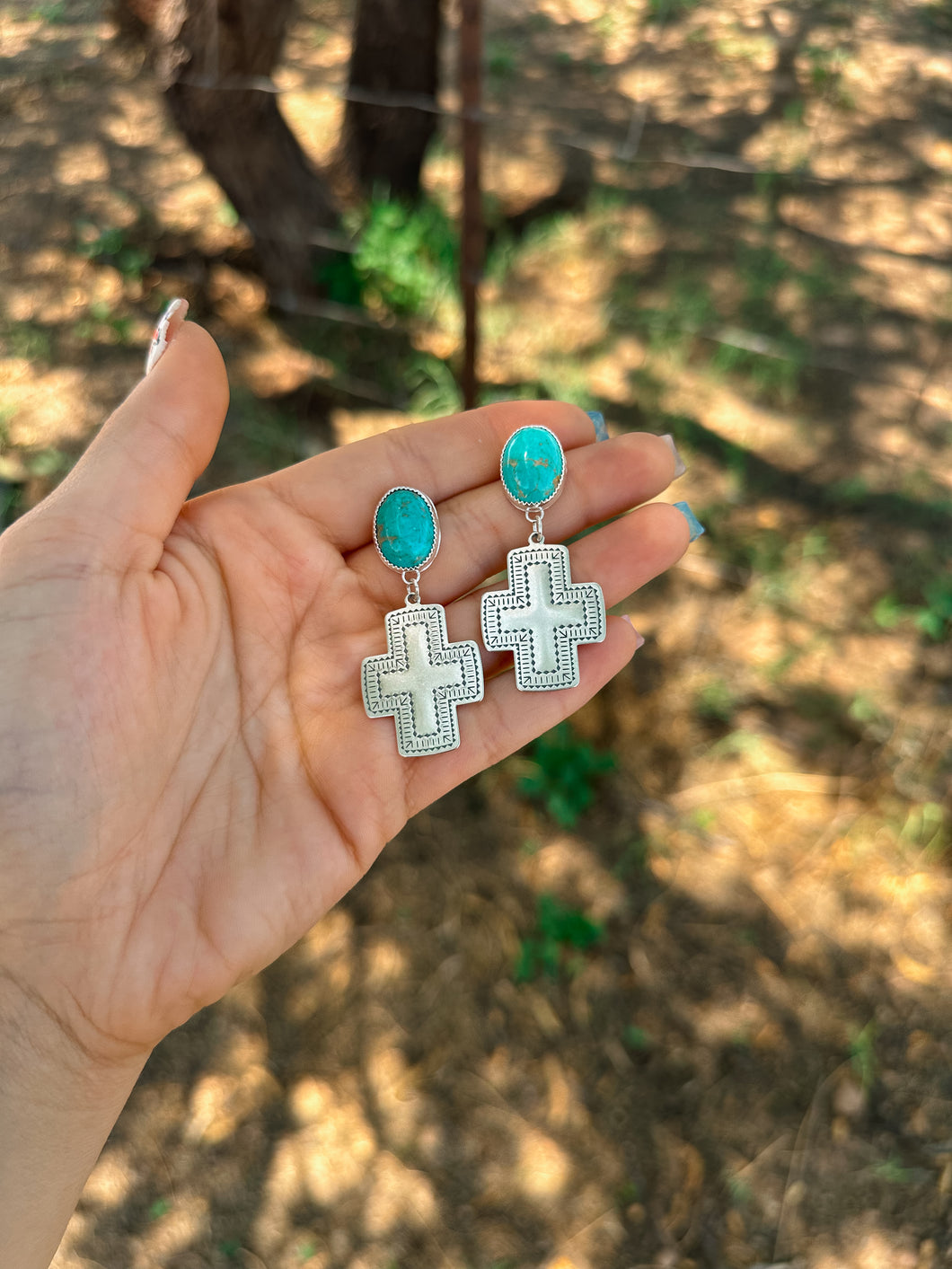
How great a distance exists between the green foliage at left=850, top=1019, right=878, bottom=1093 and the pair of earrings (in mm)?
1208

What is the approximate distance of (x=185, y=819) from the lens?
176 centimetres

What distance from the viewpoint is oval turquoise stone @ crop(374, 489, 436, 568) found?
6.60 ft

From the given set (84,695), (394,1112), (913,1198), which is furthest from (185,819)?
(913,1198)

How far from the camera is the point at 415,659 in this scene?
193 centimetres

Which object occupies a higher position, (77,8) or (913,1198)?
(77,8)

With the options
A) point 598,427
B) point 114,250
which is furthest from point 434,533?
point 114,250

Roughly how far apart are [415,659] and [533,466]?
481mm

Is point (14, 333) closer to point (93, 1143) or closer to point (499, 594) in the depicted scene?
point (499, 594)

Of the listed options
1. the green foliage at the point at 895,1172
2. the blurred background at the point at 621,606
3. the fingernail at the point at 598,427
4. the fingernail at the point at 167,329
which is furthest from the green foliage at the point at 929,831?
the fingernail at the point at 167,329

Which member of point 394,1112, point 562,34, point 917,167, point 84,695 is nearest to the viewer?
point 84,695

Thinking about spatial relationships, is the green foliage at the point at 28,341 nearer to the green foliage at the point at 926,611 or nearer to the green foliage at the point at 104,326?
the green foliage at the point at 104,326

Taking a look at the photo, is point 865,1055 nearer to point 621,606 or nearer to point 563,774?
point 563,774

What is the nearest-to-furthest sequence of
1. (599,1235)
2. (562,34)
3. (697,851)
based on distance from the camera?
(599,1235) < (697,851) < (562,34)

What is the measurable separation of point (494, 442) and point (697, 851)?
1237 mm
